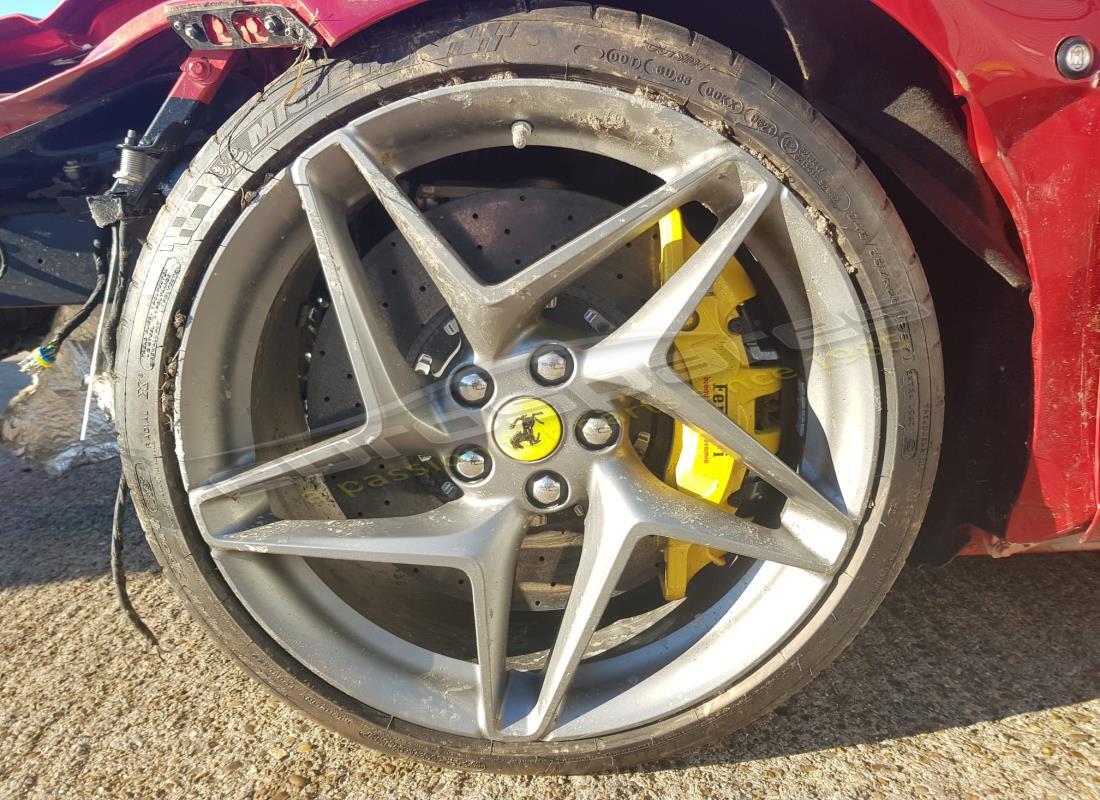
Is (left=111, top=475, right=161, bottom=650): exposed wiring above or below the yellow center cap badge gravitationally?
below

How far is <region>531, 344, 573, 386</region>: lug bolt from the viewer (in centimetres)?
126

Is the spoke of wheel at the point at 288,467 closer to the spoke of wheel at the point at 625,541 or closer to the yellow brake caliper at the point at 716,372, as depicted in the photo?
the spoke of wheel at the point at 625,541

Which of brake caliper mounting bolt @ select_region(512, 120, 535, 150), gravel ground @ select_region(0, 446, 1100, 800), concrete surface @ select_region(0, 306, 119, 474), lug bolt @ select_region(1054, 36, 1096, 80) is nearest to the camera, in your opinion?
lug bolt @ select_region(1054, 36, 1096, 80)

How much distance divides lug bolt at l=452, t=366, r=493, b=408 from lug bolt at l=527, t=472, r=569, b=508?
195mm

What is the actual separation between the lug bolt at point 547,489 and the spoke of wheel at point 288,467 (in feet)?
1.15

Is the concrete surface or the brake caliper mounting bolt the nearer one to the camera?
the brake caliper mounting bolt

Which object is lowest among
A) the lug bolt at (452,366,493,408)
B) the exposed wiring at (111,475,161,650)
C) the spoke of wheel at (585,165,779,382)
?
the exposed wiring at (111,475,161,650)

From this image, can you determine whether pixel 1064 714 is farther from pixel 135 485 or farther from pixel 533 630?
pixel 135 485

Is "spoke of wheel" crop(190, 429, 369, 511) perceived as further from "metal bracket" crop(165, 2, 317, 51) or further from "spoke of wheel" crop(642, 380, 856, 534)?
"metal bracket" crop(165, 2, 317, 51)

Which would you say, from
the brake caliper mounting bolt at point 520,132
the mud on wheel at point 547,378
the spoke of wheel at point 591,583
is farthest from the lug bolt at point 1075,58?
the spoke of wheel at point 591,583

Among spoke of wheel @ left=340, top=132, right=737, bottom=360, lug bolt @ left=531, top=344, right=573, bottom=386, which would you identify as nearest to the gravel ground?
lug bolt @ left=531, top=344, right=573, bottom=386

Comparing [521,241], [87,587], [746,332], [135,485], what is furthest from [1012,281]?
[87,587]

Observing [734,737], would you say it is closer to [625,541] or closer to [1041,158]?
[625,541]

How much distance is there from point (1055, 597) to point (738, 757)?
1200 mm
